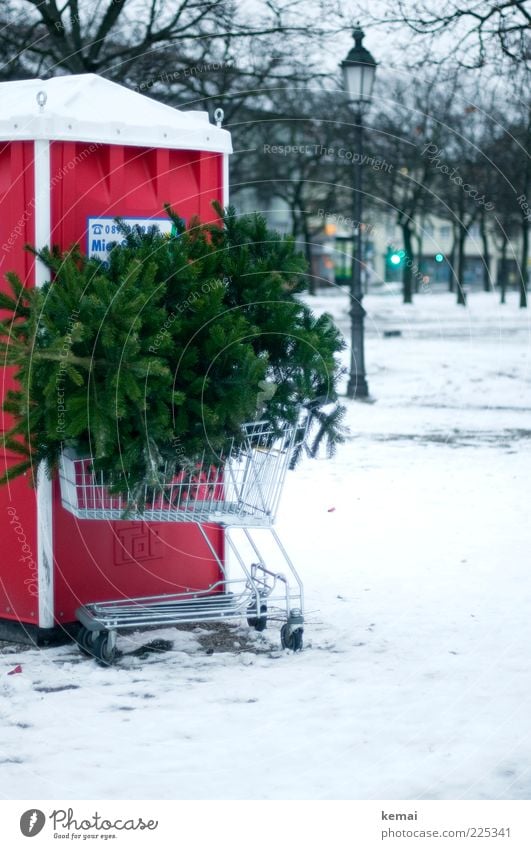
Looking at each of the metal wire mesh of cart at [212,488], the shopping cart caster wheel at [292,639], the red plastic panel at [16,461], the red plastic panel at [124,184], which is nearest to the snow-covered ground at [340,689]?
the shopping cart caster wheel at [292,639]

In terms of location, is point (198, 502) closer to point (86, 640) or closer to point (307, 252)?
point (86, 640)

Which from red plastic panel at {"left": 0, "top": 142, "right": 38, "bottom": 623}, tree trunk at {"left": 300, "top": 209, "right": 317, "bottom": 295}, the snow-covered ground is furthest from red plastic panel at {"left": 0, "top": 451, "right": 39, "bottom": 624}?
tree trunk at {"left": 300, "top": 209, "right": 317, "bottom": 295}

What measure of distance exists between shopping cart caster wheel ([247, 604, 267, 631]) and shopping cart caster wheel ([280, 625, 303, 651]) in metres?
0.23

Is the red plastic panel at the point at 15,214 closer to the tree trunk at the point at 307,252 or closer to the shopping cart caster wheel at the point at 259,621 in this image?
the tree trunk at the point at 307,252

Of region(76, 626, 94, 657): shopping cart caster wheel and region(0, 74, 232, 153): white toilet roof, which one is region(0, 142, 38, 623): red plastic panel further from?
region(76, 626, 94, 657): shopping cart caster wheel

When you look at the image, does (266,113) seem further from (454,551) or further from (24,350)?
(24,350)

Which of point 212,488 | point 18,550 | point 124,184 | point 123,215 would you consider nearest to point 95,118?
point 124,184

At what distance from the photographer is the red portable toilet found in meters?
5.63

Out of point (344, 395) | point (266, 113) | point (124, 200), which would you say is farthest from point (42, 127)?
point (266, 113)

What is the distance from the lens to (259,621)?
6.05m

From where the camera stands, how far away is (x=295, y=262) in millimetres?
5887

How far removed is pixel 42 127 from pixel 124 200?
57 centimetres

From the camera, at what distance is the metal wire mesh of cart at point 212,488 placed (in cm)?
544

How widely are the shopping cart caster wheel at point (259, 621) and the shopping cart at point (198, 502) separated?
0.08 metres
